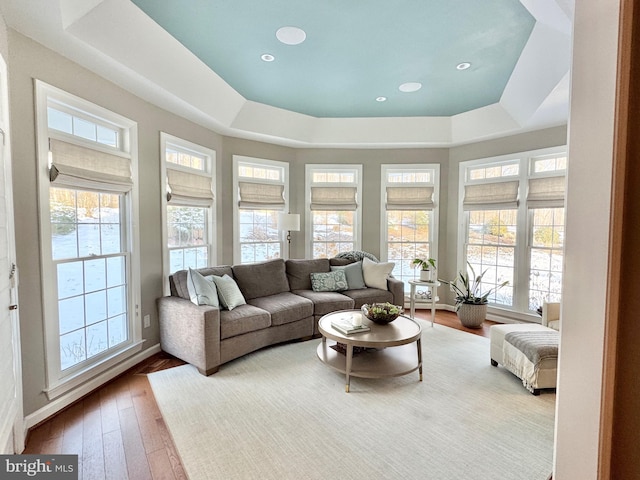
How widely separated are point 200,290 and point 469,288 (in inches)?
152

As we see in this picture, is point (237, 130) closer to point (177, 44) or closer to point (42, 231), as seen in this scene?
point (177, 44)

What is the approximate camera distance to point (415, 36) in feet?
8.48

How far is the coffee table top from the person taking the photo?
2.52 metres

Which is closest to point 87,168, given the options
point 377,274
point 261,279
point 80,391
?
point 80,391

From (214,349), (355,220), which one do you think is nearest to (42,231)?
(214,349)

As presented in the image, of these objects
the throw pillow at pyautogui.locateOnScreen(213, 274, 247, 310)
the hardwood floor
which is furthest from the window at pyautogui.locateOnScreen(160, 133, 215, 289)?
the hardwood floor

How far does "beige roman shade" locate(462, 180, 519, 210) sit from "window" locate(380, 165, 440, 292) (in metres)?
0.51

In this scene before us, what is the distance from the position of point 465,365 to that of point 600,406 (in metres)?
2.46

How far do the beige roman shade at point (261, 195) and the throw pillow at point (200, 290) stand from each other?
5.61 ft

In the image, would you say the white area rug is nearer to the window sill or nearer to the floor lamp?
the window sill

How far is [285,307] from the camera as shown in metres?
3.50

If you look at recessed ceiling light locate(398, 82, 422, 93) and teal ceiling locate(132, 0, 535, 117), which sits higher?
recessed ceiling light locate(398, 82, 422, 93)

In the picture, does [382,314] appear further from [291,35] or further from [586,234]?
[291,35]

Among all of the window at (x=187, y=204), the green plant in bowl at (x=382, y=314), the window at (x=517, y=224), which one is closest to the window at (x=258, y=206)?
the window at (x=187, y=204)
